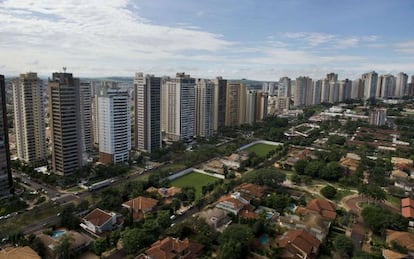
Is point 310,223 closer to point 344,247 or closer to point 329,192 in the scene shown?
point 344,247

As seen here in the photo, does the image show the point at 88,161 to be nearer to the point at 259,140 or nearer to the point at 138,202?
the point at 138,202

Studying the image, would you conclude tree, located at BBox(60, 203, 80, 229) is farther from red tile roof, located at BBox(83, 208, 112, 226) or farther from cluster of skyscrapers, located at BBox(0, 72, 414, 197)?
cluster of skyscrapers, located at BBox(0, 72, 414, 197)

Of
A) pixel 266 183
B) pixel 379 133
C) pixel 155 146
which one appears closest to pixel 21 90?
pixel 155 146

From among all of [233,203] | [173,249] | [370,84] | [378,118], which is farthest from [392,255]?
[370,84]

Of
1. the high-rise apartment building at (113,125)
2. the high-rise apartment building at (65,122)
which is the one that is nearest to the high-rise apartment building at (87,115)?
the high-rise apartment building at (113,125)

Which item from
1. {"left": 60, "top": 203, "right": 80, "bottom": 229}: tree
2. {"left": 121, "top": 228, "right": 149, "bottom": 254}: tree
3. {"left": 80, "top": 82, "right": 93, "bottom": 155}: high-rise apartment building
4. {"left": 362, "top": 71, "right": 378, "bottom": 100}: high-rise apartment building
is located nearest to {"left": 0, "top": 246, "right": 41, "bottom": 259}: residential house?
{"left": 60, "top": 203, "right": 80, "bottom": 229}: tree

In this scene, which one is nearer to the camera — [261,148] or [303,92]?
[261,148]
